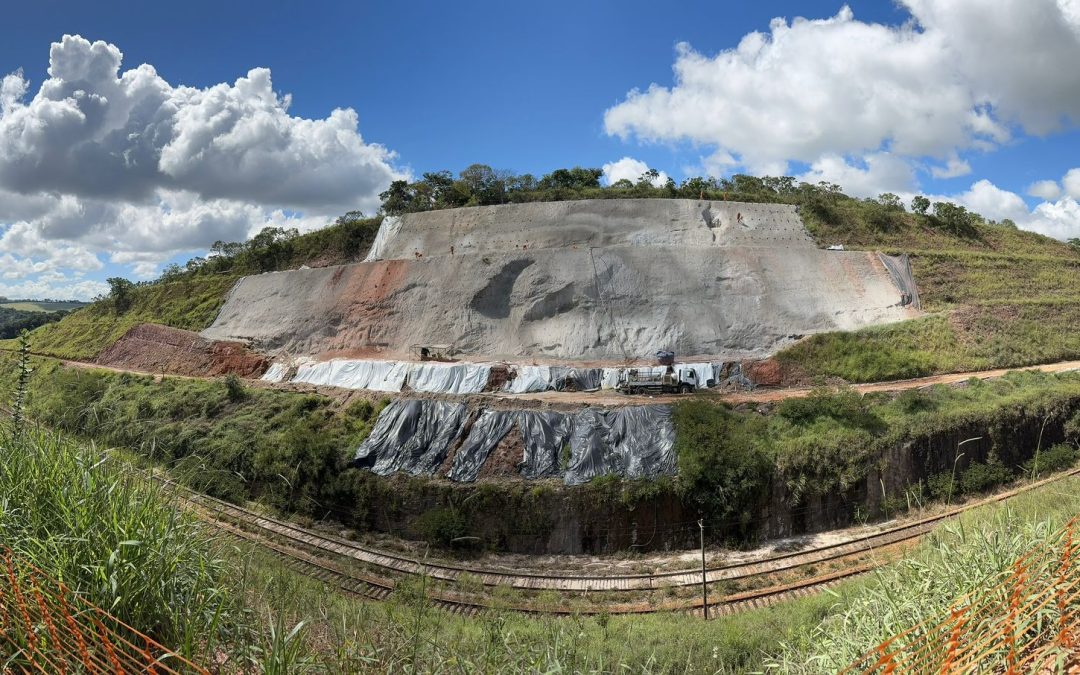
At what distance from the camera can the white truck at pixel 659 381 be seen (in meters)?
22.1

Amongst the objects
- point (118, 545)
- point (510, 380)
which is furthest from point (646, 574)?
point (118, 545)

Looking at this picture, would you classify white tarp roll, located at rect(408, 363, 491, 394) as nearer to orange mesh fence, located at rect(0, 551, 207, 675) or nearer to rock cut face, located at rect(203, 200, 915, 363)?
rock cut face, located at rect(203, 200, 915, 363)

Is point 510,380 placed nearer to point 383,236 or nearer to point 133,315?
point 383,236

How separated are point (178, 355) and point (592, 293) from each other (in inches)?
1017

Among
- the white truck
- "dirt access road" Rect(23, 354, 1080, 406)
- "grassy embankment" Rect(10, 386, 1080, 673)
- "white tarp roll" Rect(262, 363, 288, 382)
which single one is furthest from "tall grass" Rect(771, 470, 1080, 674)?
"white tarp roll" Rect(262, 363, 288, 382)

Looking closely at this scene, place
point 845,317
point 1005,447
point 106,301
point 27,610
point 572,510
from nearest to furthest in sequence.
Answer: point 27,610
point 572,510
point 1005,447
point 845,317
point 106,301

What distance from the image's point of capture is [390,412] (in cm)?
1934

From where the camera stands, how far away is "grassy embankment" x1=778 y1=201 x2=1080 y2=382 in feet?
78.6

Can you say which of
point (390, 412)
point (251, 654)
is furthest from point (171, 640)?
point (390, 412)

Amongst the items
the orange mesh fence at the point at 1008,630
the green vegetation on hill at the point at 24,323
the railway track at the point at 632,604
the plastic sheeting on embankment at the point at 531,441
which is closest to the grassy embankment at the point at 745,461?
the plastic sheeting on embankment at the point at 531,441

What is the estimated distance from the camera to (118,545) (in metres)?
3.24

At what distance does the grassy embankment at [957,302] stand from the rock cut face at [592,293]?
8.81ft

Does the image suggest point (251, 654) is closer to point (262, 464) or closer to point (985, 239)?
point (262, 464)

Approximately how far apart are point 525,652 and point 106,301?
179 ft
